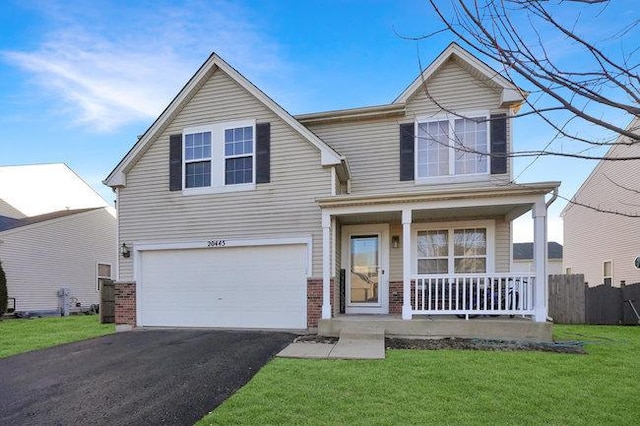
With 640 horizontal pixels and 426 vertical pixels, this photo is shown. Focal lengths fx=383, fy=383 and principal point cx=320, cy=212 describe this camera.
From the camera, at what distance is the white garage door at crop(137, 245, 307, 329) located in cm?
949

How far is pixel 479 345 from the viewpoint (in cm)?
735

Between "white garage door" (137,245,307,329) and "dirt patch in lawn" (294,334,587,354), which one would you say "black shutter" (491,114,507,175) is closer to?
"dirt patch in lawn" (294,334,587,354)

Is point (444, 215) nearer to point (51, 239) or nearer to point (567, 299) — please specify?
point (567, 299)

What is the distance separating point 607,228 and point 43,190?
2984 centimetres

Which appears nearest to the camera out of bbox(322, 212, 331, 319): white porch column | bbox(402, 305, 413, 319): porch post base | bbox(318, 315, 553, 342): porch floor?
bbox(318, 315, 553, 342): porch floor

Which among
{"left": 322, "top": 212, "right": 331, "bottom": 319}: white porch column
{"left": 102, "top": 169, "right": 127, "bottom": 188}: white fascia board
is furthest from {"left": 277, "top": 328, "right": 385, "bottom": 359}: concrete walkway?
{"left": 102, "top": 169, "right": 127, "bottom": 188}: white fascia board

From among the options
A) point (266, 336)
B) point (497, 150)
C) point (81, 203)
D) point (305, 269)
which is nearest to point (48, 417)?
point (266, 336)

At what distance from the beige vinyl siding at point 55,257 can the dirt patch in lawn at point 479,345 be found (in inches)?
575

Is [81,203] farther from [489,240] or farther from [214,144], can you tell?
[489,240]

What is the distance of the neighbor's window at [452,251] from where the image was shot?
9.81 meters

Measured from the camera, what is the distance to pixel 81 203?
24.4 metres

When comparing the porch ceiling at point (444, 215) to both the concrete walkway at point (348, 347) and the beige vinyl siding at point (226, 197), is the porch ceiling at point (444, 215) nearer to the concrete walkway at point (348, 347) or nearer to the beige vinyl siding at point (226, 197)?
the beige vinyl siding at point (226, 197)

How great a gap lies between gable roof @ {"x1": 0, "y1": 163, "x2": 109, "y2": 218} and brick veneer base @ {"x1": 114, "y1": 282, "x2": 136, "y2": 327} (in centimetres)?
1454

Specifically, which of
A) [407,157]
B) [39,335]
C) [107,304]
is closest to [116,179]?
[39,335]
